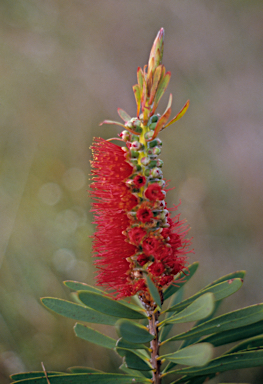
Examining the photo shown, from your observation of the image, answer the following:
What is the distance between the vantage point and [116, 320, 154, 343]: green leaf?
1.23 ft

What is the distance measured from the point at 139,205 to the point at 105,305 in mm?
168

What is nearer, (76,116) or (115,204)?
(115,204)

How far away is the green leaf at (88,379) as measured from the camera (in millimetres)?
466

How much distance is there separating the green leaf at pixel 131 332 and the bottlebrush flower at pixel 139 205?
98mm

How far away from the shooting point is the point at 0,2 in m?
1.59

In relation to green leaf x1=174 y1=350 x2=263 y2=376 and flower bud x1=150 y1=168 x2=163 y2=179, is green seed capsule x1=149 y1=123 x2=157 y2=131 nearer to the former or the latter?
flower bud x1=150 y1=168 x2=163 y2=179

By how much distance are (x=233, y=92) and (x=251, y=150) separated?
334 mm

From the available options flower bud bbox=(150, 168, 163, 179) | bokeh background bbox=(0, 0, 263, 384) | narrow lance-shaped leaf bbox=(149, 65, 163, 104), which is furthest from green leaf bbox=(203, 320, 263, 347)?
bokeh background bbox=(0, 0, 263, 384)

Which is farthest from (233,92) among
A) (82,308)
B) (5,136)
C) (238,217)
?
(82,308)

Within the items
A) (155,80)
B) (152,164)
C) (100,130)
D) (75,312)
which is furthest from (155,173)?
(100,130)

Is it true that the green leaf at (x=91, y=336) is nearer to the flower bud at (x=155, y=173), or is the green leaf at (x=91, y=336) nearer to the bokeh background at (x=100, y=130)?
the flower bud at (x=155, y=173)

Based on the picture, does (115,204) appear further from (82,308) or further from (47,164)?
(47,164)

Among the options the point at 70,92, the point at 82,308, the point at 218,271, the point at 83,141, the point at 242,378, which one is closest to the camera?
the point at 82,308

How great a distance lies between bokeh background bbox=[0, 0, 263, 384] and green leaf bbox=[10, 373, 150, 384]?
0.74 metres
